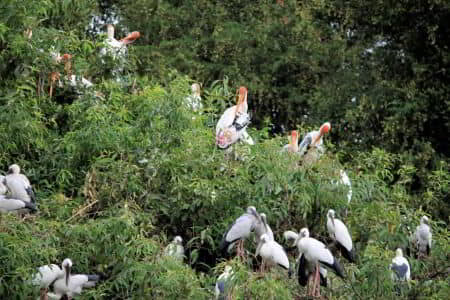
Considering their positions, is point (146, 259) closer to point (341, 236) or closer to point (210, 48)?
point (341, 236)

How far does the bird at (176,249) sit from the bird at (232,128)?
3.41 feet

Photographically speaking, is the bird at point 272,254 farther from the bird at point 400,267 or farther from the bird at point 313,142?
the bird at point 313,142

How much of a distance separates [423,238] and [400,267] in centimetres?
80

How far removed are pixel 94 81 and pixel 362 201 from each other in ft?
9.25

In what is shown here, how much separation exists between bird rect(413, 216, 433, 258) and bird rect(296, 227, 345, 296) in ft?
3.37

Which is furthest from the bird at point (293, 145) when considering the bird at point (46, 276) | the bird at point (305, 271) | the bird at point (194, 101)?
the bird at point (46, 276)

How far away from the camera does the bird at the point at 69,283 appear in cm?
923

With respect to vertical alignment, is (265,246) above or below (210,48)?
above

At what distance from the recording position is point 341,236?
959 cm

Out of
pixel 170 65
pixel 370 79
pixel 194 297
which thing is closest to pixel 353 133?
pixel 370 79

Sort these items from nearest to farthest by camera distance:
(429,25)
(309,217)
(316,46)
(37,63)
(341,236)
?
(341,236) < (309,217) < (37,63) < (429,25) < (316,46)

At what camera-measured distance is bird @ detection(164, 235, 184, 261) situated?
934 centimetres

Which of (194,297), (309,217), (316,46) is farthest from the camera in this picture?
(316,46)

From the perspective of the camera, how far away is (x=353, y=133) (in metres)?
16.2
